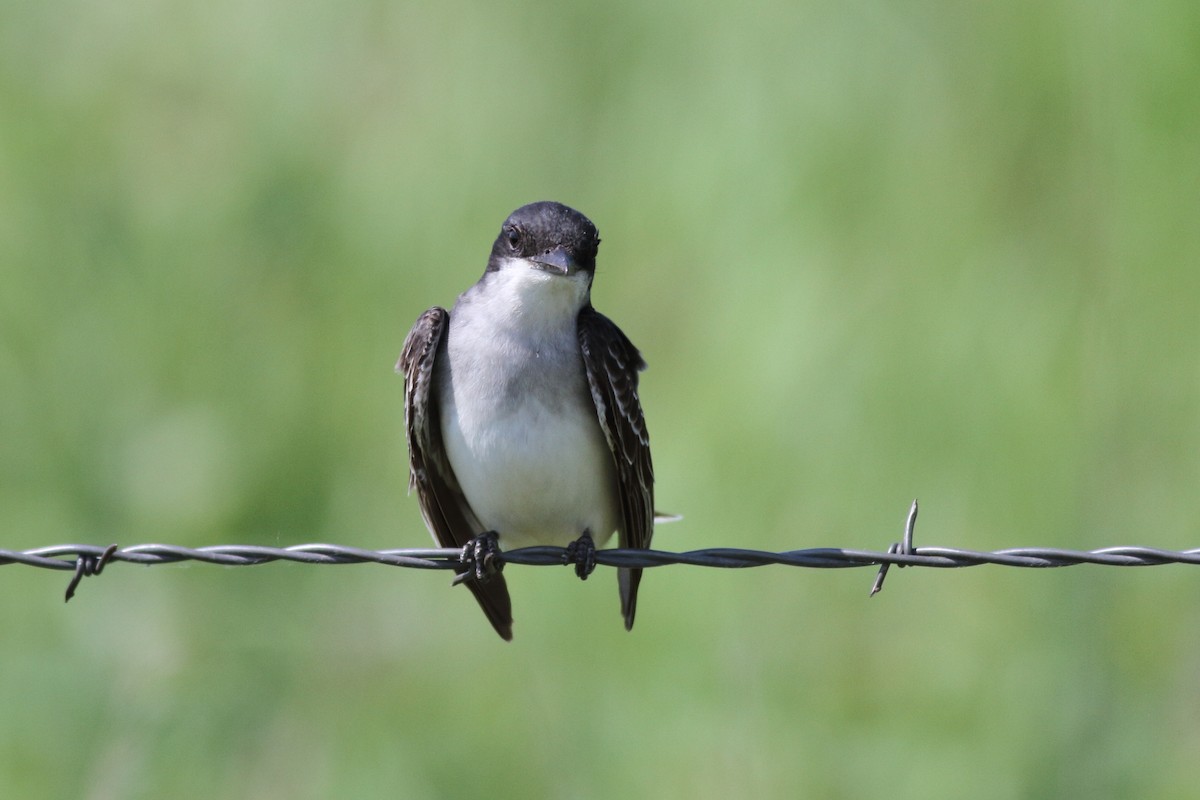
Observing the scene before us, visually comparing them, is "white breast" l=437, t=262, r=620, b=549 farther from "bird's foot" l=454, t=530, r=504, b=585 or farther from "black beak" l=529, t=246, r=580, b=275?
"bird's foot" l=454, t=530, r=504, b=585

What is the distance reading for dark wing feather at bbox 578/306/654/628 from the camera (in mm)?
5812

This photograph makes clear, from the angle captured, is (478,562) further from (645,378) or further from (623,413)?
(645,378)

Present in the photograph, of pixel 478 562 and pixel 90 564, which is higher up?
pixel 478 562

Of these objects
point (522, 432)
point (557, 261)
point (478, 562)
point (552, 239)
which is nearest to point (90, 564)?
point (478, 562)

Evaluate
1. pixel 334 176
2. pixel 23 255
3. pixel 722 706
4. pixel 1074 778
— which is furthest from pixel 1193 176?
pixel 23 255

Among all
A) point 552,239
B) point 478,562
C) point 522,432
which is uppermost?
point 552,239

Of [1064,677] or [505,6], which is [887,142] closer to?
[505,6]

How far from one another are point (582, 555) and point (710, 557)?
802mm

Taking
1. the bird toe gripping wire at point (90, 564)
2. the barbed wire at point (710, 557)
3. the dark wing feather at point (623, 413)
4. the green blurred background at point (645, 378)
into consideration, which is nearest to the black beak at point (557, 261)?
the dark wing feather at point (623, 413)

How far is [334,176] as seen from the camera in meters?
10.7

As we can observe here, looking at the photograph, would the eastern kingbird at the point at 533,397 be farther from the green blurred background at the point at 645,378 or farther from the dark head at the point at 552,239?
the green blurred background at the point at 645,378

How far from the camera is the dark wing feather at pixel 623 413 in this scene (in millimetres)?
5812

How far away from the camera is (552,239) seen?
19.0 feet

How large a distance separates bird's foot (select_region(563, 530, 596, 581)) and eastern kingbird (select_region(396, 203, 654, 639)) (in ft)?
0.04
